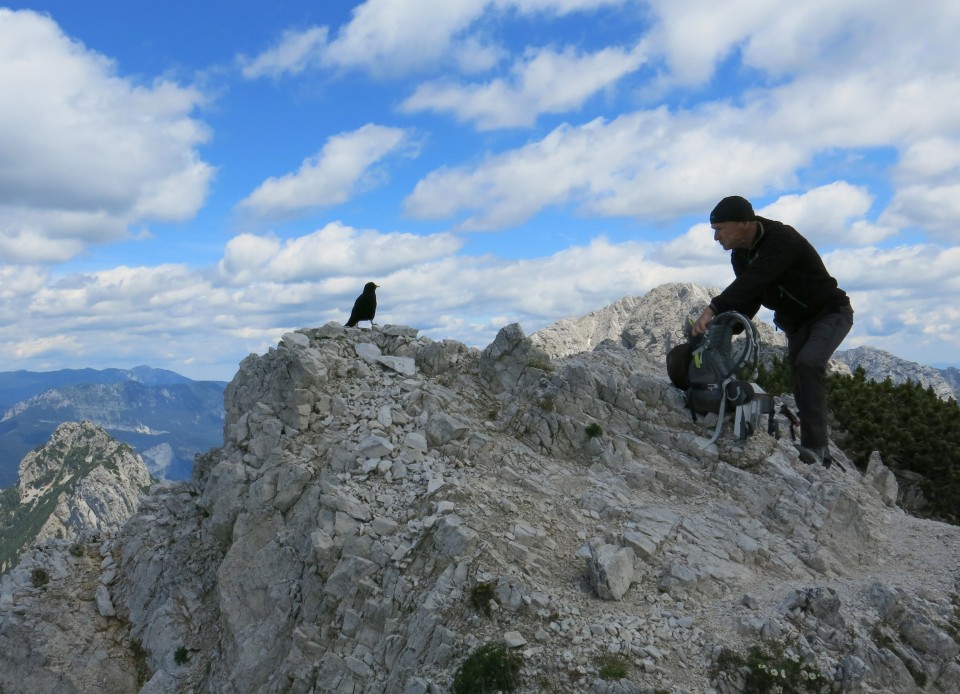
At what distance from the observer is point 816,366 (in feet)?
24.0

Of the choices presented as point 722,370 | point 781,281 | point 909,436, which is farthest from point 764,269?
point 909,436

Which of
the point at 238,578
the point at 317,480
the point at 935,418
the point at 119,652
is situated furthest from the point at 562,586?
the point at 935,418

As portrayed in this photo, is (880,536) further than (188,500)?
No

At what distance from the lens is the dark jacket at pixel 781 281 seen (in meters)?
7.10

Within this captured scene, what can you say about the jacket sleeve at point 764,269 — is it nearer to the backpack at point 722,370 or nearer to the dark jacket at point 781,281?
the dark jacket at point 781,281

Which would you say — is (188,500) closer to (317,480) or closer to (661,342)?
(317,480)

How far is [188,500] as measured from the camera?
19.9 metres

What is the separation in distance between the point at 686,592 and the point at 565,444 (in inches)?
219

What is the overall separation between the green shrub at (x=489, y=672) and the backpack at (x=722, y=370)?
16.9 ft

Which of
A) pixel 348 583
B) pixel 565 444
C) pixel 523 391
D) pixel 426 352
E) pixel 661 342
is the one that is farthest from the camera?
pixel 661 342

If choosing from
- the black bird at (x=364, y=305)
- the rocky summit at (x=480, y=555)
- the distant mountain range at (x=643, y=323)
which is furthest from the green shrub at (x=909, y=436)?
the distant mountain range at (x=643, y=323)

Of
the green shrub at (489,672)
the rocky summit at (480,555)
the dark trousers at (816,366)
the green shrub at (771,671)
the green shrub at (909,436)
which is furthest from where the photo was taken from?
the green shrub at (909,436)

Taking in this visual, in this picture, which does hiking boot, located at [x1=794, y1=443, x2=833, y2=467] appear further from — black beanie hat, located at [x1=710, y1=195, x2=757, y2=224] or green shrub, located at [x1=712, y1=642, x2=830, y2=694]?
green shrub, located at [x1=712, y1=642, x2=830, y2=694]

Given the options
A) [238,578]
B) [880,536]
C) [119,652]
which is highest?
[238,578]
